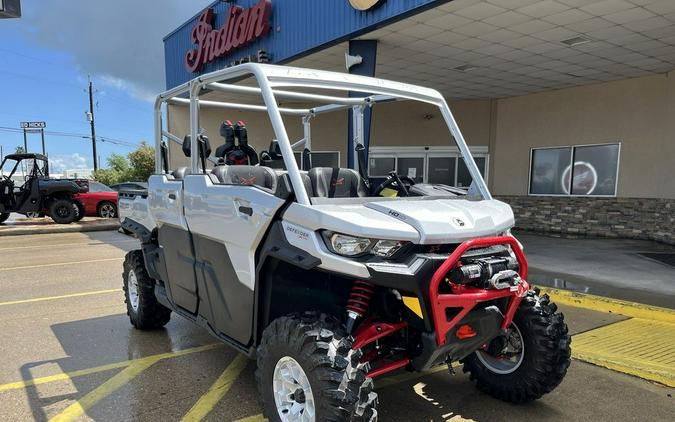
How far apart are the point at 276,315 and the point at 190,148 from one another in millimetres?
1517

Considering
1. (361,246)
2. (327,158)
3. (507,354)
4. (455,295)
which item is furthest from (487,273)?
(327,158)

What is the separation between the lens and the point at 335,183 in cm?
375

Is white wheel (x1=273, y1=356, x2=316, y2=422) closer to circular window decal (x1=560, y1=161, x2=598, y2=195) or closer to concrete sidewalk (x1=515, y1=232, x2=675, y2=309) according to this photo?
concrete sidewalk (x1=515, y1=232, x2=675, y2=309)

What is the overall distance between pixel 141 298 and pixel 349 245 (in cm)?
324

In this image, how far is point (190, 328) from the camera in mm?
5082

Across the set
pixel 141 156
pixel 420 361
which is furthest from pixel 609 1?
pixel 141 156

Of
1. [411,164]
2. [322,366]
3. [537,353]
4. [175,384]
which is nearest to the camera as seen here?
[322,366]

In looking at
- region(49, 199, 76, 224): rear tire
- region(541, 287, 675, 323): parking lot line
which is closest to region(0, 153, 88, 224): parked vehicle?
region(49, 199, 76, 224): rear tire

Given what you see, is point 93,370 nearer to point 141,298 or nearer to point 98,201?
point 141,298

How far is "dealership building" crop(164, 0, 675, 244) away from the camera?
309 inches

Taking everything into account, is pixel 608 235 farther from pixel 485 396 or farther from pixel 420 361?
pixel 420 361

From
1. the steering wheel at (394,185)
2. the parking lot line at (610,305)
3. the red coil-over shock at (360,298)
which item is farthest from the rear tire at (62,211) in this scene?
the red coil-over shock at (360,298)

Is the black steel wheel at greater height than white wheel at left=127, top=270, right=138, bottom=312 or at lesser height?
lesser

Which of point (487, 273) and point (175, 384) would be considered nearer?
point (487, 273)
